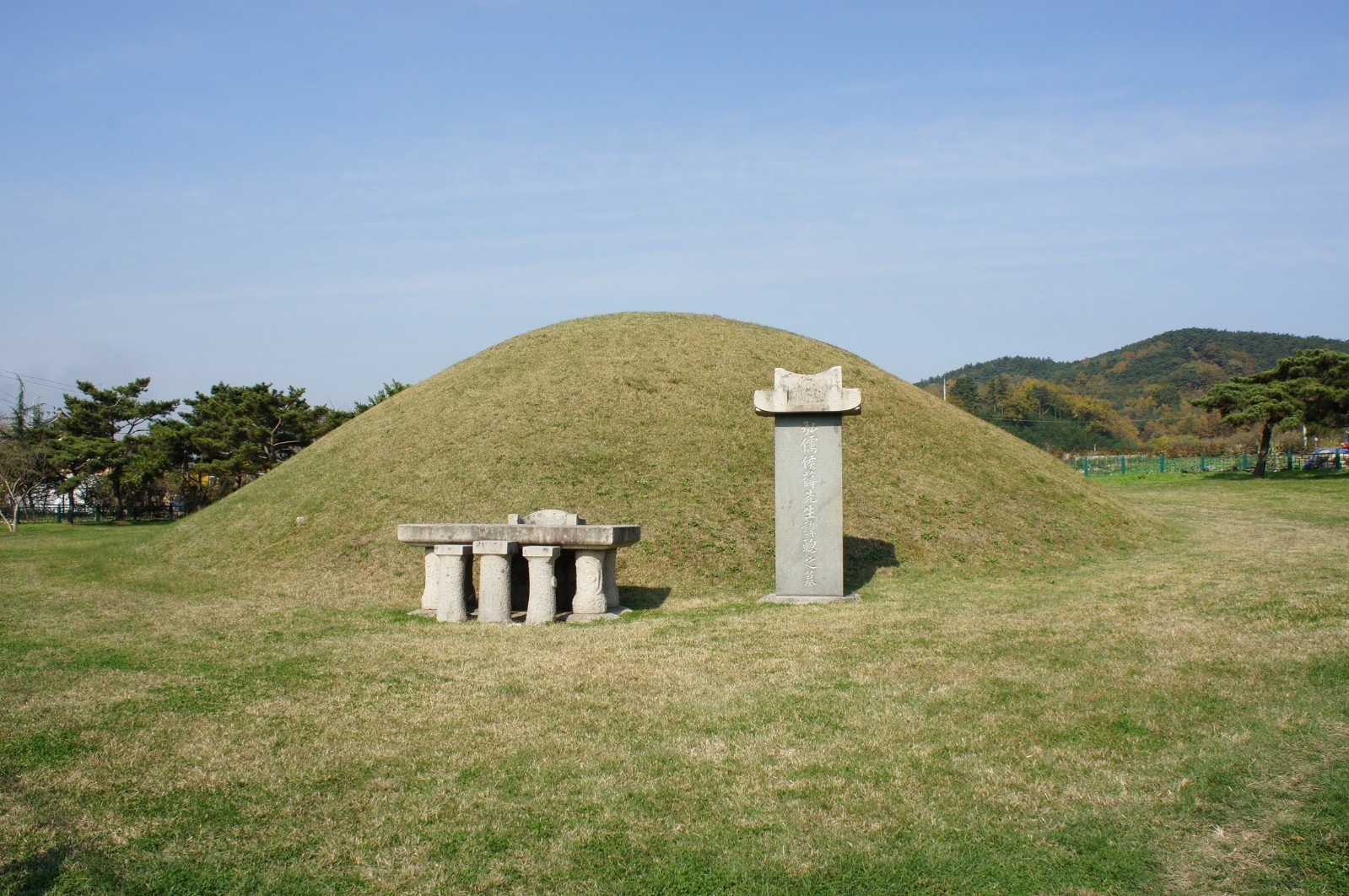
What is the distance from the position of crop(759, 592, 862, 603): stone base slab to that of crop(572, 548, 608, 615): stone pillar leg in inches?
90.1

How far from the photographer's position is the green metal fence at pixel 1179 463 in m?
41.7

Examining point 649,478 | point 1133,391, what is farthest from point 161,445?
point 1133,391

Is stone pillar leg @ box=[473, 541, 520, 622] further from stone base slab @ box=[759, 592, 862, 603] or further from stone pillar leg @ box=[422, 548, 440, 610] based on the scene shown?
stone base slab @ box=[759, 592, 862, 603]

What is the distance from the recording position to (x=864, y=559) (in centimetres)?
1467

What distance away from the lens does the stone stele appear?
11.5 m

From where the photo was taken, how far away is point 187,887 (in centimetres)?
377

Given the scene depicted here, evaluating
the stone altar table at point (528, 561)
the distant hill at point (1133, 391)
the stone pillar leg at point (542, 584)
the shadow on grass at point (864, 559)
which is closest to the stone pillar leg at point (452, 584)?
the stone altar table at point (528, 561)

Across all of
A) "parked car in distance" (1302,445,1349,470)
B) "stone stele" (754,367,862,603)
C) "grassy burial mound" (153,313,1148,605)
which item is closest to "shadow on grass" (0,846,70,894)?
"stone stele" (754,367,862,603)

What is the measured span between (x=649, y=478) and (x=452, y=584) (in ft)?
21.9

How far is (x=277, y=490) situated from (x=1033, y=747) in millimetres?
18471

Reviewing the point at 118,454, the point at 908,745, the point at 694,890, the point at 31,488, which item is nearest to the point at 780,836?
the point at 694,890

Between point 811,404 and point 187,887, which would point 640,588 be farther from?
point 187,887

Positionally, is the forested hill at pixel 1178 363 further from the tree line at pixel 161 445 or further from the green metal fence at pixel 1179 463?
the tree line at pixel 161 445

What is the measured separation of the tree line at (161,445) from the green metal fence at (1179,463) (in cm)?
3601
